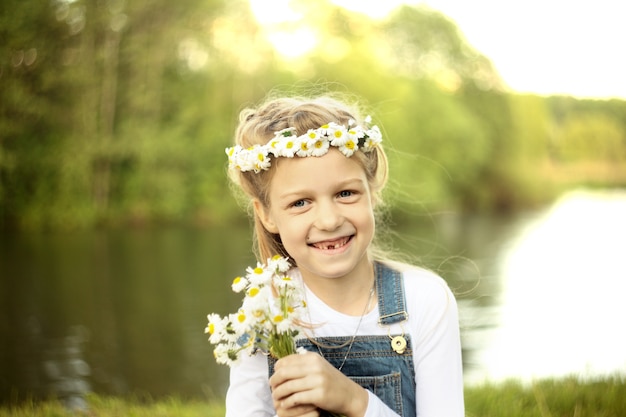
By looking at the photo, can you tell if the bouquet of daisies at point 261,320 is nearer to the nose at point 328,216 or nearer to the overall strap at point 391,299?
the nose at point 328,216

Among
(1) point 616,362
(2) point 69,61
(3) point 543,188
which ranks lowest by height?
(1) point 616,362

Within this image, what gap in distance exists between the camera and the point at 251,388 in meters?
2.00

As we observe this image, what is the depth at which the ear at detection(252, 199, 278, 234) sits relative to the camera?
2.21m

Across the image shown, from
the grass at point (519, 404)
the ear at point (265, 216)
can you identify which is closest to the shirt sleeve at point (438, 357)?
the ear at point (265, 216)

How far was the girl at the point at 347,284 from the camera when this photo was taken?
1.96m

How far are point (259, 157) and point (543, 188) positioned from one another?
82.2ft

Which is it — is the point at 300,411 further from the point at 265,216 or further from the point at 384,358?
the point at 265,216

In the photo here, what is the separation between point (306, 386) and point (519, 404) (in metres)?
1.69

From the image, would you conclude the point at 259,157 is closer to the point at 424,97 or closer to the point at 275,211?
the point at 275,211

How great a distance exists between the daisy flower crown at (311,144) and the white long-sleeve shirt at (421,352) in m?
0.44

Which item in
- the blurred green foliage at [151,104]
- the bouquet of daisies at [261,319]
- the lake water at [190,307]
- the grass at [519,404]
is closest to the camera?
the bouquet of daisies at [261,319]

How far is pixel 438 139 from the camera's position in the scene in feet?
78.0

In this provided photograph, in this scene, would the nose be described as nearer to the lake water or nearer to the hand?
the hand

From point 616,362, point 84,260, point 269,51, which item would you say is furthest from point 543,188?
point 616,362
